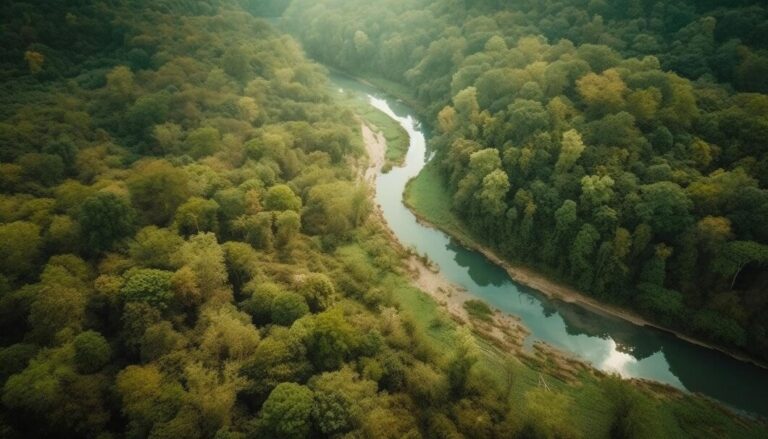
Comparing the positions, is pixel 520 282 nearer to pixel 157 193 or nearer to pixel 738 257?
pixel 738 257

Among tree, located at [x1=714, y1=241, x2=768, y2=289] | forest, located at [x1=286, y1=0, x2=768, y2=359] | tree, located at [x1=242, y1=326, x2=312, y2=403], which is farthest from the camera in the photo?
forest, located at [x1=286, y1=0, x2=768, y2=359]

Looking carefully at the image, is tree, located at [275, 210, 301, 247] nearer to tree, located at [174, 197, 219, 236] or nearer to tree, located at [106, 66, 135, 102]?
tree, located at [174, 197, 219, 236]

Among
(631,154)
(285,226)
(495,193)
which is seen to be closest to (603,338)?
(495,193)

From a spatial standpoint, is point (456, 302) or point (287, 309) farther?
point (456, 302)

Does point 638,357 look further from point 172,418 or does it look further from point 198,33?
point 198,33

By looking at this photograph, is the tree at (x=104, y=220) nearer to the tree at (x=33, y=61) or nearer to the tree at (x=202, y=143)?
the tree at (x=202, y=143)

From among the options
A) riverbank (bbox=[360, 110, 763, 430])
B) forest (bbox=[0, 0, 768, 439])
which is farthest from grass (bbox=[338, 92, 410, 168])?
riverbank (bbox=[360, 110, 763, 430])

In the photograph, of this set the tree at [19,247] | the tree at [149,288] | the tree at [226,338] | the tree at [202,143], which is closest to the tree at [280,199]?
the tree at [202,143]
